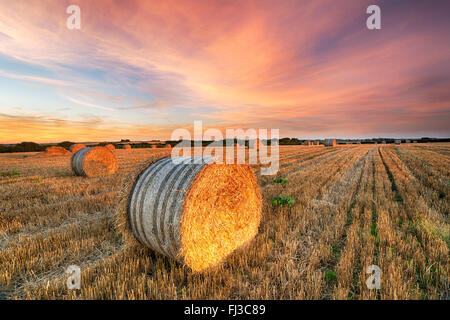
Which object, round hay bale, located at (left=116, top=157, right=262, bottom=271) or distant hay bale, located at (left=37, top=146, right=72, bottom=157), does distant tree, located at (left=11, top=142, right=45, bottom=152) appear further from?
round hay bale, located at (left=116, top=157, right=262, bottom=271)

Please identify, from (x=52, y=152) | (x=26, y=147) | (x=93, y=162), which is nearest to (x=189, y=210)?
(x=93, y=162)

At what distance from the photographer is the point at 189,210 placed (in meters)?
3.71

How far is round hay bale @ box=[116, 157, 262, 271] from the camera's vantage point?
362 centimetres

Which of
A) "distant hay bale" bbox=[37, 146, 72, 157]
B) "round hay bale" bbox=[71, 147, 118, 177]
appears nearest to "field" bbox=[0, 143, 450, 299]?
"round hay bale" bbox=[71, 147, 118, 177]

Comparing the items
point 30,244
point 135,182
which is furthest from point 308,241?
point 30,244

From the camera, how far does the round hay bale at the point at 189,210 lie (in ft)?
11.9

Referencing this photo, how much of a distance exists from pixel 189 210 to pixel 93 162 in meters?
10.9

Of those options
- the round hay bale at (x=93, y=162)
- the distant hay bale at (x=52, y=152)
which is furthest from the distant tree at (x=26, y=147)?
the round hay bale at (x=93, y=162)

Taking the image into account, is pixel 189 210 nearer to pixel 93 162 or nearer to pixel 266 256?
pixel 266 256

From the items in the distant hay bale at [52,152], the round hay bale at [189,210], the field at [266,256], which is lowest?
the field at [266,256]

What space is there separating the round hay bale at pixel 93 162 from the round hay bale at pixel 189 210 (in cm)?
943

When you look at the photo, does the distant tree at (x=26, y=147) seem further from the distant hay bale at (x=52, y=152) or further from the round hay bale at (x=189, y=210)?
the round hay bale at (x=189, y=210)

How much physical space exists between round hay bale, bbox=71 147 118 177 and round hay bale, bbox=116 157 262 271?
9429 mm
